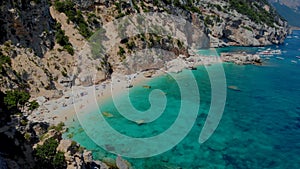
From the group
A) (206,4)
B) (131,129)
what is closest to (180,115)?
(131,129)

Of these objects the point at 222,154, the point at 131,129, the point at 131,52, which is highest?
the point at 131,52

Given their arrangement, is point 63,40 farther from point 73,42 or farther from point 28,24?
point 28,24

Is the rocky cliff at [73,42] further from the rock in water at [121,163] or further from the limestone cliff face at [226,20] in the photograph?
the rock in water at [121,163]

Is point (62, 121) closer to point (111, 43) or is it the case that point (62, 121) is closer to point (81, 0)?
point (111, 43)

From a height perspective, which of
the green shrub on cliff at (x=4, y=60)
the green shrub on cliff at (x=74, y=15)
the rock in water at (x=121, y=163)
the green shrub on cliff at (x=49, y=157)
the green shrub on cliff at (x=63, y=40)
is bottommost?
the rock in water at (x=121, y=163)

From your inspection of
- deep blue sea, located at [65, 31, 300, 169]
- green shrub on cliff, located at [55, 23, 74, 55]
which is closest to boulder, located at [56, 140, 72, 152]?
deep blue sea, located at [65, 31, 300, 169]

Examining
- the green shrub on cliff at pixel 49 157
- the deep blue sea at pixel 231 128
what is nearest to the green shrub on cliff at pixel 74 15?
the deep blue sea at pixel 231 128
